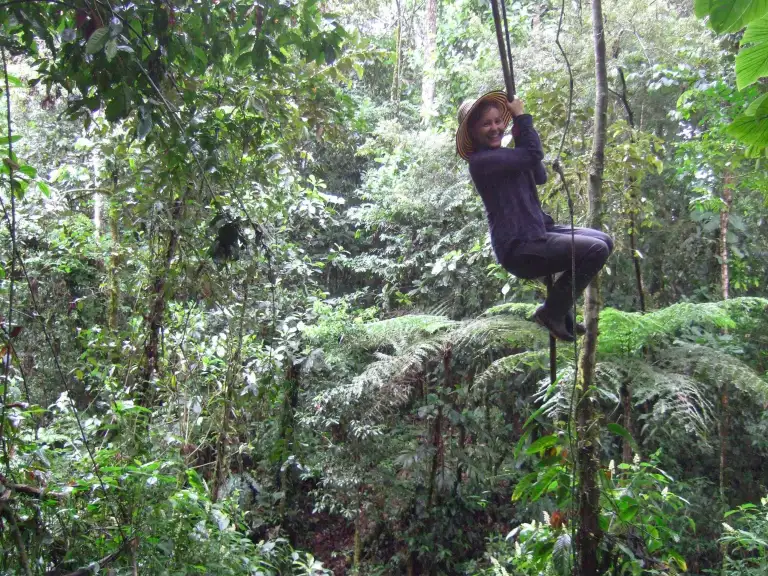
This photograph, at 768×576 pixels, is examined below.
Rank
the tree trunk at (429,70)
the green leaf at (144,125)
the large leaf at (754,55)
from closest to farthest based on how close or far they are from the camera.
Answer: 1. the large leaf at (754,55)
2. the green leaf at (144,125)
3. the tree trunk at (429,70)

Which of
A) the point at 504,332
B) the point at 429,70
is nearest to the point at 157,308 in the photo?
the point at 504,332

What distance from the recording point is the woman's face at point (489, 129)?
1953mm

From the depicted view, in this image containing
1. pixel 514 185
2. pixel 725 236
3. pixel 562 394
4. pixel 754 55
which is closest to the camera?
pixel 754 55

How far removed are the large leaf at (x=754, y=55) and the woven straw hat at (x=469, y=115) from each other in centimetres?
109

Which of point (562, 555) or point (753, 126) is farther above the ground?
point (753, 126)

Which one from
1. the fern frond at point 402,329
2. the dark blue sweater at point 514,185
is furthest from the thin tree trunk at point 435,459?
the dark blue sweater at point 514,185

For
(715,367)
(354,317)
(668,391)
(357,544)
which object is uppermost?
(354,317)

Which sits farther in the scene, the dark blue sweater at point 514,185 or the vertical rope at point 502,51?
the dark blue sweater at point 514,185

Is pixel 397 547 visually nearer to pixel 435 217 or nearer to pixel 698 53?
pixel 435 217

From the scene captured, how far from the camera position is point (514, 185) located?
76.6 inches

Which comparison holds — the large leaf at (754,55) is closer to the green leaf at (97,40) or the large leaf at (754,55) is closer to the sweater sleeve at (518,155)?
the sweater sleeve at (518,155)

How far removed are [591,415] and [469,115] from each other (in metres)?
1.16

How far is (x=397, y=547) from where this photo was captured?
4625mm

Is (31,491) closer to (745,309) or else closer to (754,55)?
(754,55)
